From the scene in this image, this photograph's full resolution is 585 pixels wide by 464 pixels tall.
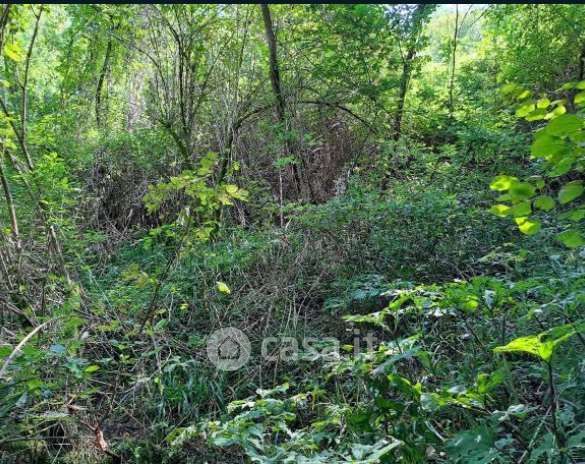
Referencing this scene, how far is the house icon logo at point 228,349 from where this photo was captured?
3.28 meters

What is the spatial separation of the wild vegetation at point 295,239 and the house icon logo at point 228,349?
48mm

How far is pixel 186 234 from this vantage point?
292 centimetres

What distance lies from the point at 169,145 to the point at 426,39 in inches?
115

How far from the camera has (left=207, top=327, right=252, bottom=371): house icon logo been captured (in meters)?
3.28

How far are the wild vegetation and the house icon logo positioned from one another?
0.16 ft

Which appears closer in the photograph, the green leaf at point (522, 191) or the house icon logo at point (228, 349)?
the green leaf at point (522, 191)

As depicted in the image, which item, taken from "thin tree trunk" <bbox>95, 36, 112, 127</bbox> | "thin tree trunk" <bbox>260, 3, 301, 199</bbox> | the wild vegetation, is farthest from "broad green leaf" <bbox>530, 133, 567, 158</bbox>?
"thin tree trunk" <bbox>95, 36, 112, 127</bbox>

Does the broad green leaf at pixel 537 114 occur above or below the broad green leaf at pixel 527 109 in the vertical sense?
below

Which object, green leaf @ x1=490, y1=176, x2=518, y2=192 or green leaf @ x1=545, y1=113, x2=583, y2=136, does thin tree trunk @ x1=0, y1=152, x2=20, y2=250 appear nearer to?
green leaf @ x1=490, y1=176, x2=518, y2=192

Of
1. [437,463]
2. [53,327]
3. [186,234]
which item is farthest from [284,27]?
[437,463]

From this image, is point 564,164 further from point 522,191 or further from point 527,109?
point 527,109

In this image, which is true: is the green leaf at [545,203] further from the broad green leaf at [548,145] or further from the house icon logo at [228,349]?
the house icon logo at [228,349]

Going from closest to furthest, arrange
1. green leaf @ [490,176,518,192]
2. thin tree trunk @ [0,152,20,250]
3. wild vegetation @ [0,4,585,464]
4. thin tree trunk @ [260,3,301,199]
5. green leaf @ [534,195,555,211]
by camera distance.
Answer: green leaf @ [534,195,555,211], green leaf @ [490,176,518,192], wild vegetation @ [0,4,585,464], thin tree trunk @ [0,152,20,250], thin tree trunk @ [260,3,301,199]

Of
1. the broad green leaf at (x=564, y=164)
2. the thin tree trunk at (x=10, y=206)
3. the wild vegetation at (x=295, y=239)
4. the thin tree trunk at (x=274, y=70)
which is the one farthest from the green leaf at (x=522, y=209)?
the thin tree trunk at (x=274, y=70)
